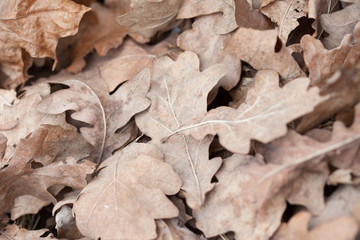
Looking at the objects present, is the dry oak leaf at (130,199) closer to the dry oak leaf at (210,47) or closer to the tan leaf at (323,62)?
the dry oak leaf at (210,47)

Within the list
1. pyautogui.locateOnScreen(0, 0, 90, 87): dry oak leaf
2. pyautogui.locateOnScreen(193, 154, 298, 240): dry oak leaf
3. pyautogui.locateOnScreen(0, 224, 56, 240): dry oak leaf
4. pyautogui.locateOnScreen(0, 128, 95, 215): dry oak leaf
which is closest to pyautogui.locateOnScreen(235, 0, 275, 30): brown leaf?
pyautogui.locateOnScreen(193, 154, 298, 240): dry oak leaf

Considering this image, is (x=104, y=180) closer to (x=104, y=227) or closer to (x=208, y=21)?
(x=104, y=227)

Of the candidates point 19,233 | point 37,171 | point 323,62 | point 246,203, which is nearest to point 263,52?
point 323,62

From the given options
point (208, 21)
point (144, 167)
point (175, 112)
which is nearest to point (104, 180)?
point (144, 167)

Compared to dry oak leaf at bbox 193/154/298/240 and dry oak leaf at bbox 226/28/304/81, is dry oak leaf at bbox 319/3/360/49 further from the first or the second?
dry oak leaf at bbox 193/154/298/240

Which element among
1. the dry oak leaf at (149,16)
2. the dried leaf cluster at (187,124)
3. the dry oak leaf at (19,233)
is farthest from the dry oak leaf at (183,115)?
the dry oak leaf at (19,233)

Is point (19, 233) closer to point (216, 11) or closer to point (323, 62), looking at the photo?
point (216, 11)

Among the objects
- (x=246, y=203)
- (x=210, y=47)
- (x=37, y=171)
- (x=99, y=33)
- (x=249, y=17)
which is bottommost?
(x=37, y=171)
